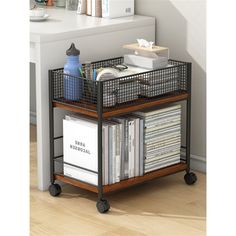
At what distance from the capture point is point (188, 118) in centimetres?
254

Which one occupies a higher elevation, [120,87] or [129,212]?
[120,87]

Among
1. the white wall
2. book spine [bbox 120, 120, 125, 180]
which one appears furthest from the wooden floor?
the white wall

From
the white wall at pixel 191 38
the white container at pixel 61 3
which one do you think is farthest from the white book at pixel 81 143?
the white container at pixel 61 3

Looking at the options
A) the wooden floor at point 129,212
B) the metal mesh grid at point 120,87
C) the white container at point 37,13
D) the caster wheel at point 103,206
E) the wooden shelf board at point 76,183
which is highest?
the white container at point 37,13

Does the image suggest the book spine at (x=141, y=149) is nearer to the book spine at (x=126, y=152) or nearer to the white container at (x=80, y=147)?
the book spine at (x=126, y=152)

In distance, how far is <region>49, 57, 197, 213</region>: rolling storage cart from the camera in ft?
7.27

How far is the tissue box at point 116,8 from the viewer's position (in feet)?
8.96

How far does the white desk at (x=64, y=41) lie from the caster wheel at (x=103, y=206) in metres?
0.34

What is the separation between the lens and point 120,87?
226cm

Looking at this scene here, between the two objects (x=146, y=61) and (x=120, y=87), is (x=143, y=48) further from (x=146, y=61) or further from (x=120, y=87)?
(x=120, y=87)

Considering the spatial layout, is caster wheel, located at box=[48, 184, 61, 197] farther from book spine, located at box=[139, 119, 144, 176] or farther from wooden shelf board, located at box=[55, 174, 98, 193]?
book spine, located at box=[139, 119, 144, 176]

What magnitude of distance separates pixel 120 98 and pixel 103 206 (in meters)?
0.42

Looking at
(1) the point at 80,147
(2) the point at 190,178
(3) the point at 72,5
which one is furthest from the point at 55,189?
(3) the point at 72,5
